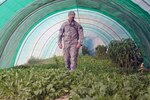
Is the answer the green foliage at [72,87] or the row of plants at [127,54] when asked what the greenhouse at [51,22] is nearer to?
the row of plants at [127,54]

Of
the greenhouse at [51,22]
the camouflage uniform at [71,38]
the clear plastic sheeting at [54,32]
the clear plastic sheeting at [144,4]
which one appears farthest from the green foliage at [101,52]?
the camouflage uniform at [71,38]

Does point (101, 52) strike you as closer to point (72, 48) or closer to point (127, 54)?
point (127, 54)

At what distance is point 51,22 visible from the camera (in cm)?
1830

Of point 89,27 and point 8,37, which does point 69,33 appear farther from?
point 89,27

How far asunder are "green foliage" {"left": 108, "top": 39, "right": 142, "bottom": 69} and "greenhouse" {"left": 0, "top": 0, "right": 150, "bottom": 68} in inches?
27.4

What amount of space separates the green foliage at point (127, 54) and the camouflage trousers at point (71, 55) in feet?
14.6

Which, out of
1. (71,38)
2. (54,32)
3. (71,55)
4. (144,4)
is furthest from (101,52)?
(71,55)

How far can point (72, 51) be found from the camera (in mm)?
10031

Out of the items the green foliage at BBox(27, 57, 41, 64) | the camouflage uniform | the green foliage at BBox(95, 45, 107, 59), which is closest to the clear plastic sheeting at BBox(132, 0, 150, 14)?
the camouflage uniform

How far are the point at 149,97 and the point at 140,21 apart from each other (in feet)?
33.5

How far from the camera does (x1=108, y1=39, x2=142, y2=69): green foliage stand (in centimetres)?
1447

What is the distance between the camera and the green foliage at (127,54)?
1447 centimetres

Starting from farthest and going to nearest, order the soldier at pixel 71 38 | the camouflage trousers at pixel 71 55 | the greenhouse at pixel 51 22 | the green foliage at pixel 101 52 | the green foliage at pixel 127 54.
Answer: the green foliage at pixel 101 52 → the green foliage at pixel 127 54 → the greenhouse at pixel 51 22 → the soldier at pixel 71 38 → the camouflage trousers at pixel 71 55

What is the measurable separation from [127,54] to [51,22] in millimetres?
4738
